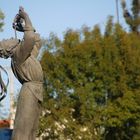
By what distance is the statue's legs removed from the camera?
24.8ft

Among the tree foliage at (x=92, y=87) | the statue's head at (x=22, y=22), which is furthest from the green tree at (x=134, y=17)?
the statue's head at (x=22, y=22)

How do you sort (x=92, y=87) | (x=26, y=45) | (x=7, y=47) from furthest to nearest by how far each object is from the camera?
(x=92, y=87) < (x=7, y=47) < (x=26, y=45)

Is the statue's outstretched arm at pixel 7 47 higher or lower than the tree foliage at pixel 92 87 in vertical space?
higher

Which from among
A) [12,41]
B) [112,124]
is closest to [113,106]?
[112,124]

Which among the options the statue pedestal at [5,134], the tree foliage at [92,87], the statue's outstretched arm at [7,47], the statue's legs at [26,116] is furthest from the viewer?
the tree foliage at [92,87]

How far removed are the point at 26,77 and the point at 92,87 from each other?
84.8 ft

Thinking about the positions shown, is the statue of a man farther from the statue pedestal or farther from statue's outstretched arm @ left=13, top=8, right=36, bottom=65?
the statue pedestal

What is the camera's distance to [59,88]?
113ft

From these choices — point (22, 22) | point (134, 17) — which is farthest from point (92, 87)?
point (22, 22)

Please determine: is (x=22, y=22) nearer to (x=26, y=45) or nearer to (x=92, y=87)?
(x=26, y=45)

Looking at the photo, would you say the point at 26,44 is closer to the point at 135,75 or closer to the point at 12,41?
the point at 12,41

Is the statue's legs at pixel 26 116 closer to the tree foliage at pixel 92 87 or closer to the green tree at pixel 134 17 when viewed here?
the tree foliage at pixel 92 87

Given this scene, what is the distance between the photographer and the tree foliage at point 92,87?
33344 mm

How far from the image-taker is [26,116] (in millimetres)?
7570
